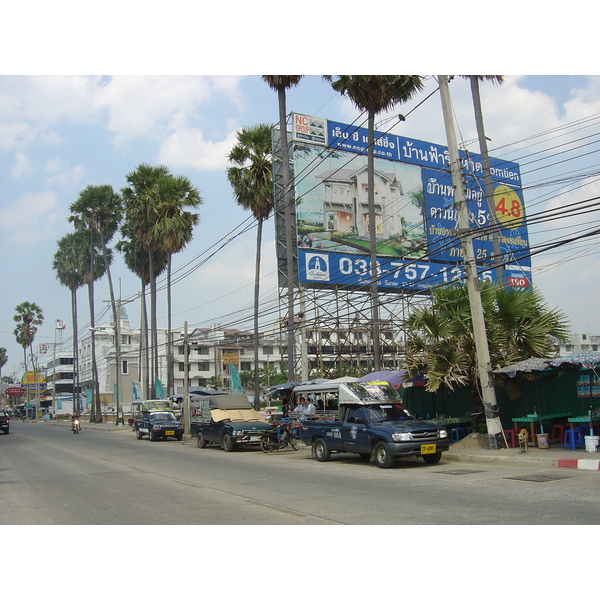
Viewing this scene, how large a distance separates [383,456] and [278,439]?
736 cm

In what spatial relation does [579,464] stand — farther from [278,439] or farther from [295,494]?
[278,439]

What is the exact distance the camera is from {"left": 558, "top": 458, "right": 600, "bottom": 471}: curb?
513 inches

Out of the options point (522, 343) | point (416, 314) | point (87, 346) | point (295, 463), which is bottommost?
point (295, 463)

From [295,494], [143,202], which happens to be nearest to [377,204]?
[143,202]

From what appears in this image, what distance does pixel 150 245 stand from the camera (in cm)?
4459

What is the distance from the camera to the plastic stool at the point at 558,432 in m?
16.8

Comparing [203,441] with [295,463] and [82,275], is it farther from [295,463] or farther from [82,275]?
[82,275]

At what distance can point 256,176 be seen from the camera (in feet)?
117

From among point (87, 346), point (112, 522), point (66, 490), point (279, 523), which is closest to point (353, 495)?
point (279, 523)

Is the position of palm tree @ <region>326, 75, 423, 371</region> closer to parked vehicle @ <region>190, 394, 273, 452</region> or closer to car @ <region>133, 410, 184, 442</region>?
parked vehicle @ <region>190, 394, 273, 452</region>

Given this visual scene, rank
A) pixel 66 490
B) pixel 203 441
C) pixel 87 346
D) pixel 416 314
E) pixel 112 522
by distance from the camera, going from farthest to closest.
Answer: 1. pixel 87 346
2. pixel 203 441
3. pixel 416 314
4. pixel 66 490
5. pixel 112 522

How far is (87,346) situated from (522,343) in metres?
89.8

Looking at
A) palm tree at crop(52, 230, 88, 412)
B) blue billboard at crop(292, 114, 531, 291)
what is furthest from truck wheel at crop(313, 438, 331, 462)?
palm tree at crop(52, 230, 88, 412)

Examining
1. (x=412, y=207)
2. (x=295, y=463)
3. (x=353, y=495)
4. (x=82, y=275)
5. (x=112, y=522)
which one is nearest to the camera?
(x=112, y=522)
